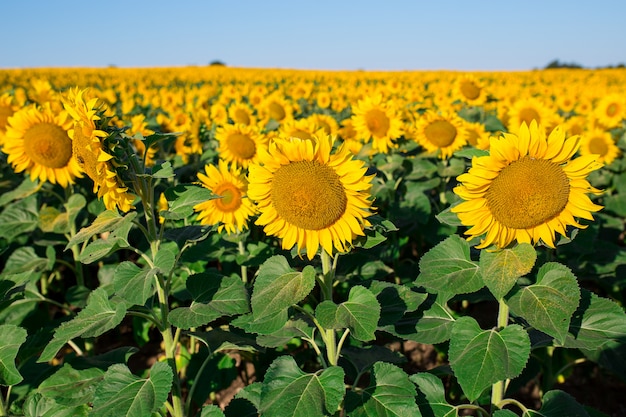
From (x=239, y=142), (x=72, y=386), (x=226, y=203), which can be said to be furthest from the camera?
(x=239, y=142)

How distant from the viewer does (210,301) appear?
226 centimetres

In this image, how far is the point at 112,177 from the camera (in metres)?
1.99

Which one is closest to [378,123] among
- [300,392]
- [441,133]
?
[441,133]

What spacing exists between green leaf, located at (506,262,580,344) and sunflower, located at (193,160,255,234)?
1620mm

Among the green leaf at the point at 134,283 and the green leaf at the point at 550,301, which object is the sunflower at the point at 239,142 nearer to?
the green leaf at the point at 134,283

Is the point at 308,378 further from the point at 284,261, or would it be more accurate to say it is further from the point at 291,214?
the point at 291,214

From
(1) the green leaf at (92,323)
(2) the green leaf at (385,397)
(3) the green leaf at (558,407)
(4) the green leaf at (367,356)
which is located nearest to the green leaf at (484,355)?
(2) the green leaf at (385,397)

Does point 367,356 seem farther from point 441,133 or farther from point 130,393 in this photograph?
point 441,133

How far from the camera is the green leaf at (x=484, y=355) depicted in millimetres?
1885

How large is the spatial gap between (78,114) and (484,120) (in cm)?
498

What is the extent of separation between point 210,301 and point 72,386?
27.7 inches

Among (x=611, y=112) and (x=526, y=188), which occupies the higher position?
(x=611, y=112)

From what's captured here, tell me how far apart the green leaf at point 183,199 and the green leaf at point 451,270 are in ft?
3.09

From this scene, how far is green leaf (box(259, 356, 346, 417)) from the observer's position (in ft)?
6.17
